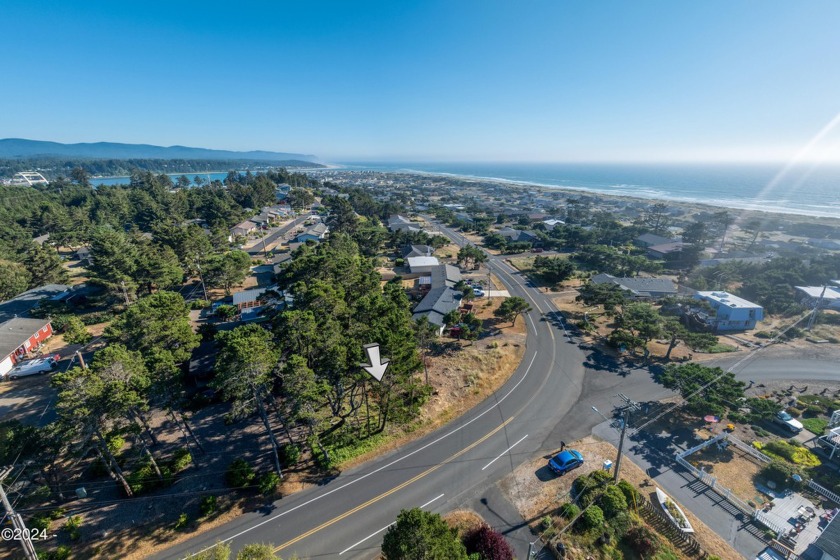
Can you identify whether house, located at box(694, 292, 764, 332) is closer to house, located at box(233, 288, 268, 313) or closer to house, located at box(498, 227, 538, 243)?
house, located at box(498, 227, 538, 243)

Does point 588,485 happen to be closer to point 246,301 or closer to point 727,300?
point 727,300

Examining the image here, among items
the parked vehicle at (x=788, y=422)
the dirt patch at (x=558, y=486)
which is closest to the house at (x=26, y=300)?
the dirt patch at (x=558, y=486)

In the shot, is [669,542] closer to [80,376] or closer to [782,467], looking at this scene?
[782,467]

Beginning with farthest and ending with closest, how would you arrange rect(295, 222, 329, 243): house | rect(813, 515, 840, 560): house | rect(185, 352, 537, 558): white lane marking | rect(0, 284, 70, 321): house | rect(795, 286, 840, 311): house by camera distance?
rect(295, 222, 329, 243): house, rect(795, 286, 840, 311): house, rect(0, 284, 70, 321): house, rect(185, 352, 537, 558): white lane marking, rect(813, 515, 840, 560): house

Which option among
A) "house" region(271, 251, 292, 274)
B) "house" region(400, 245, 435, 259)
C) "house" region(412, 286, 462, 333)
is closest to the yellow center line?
"house" region(412, 286, 462, 333)

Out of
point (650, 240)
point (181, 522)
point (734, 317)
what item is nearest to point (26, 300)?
point (181, 522)

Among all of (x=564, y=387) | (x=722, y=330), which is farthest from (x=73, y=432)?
(x=722, y=330)
